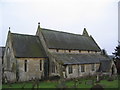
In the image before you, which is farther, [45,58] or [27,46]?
[45,58]

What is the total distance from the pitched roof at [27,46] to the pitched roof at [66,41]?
2274 millimetres

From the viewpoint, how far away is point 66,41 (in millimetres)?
51094

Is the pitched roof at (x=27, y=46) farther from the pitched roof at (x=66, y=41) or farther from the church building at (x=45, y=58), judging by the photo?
the pitched roof at (x=66, y=41)

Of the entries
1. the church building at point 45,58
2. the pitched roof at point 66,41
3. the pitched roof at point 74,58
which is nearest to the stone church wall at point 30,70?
the church building at point 45,58

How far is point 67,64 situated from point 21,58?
9.36m

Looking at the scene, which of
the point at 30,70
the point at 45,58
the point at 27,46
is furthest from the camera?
the point at 45,58

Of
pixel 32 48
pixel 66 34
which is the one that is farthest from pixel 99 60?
pixel 32 48

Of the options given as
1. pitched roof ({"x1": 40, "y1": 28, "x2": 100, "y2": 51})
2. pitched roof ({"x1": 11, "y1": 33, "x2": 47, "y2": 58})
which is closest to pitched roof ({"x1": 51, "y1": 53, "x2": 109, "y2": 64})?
pitched roof ({"x1": 40, "y1": 28, "x2": 100, "y2": 51})

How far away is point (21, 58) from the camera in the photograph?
39.4 m

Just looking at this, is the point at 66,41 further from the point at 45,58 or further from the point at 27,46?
the point at 27,46

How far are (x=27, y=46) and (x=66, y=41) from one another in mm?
12013

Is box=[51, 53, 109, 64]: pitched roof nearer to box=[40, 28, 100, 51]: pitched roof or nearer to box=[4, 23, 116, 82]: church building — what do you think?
box=[4, 23, 116, 82]: church building

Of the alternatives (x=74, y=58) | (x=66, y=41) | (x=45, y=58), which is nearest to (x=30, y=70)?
→ (x=45, y=58)

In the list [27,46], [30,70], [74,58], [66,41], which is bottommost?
[30,70]
